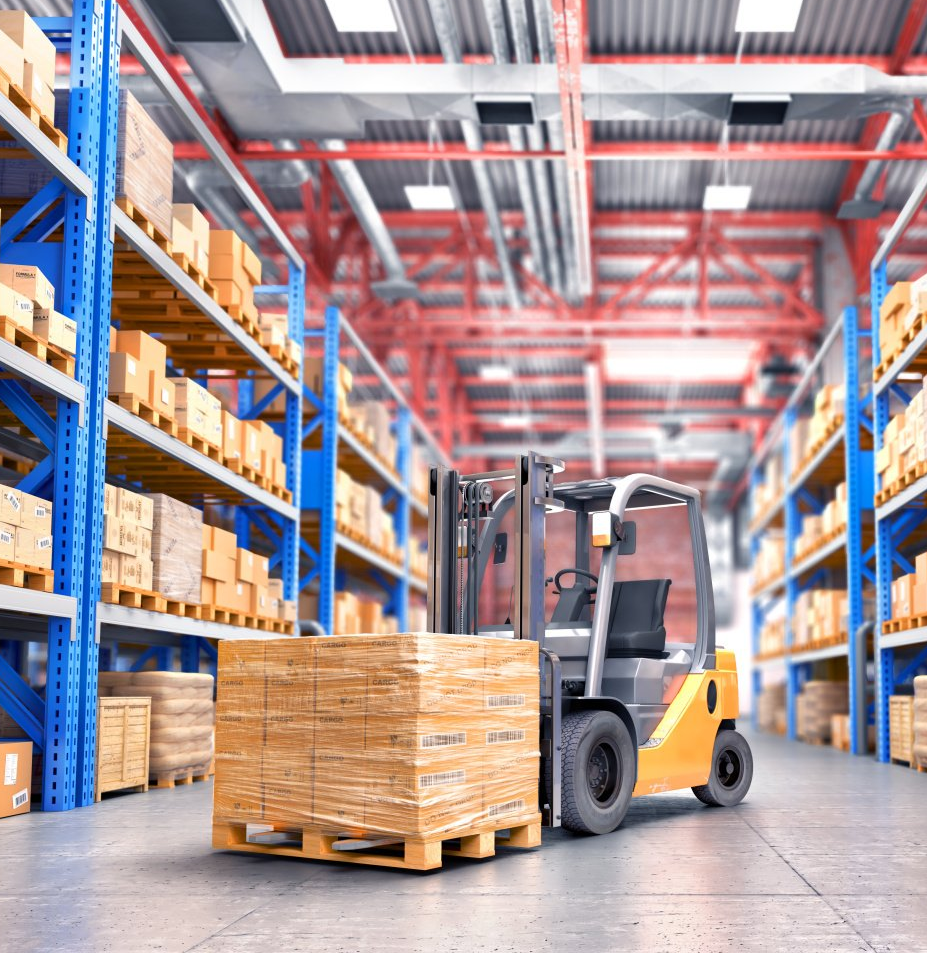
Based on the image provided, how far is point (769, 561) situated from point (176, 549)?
1419 centimetres

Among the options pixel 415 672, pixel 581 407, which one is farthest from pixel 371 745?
pixel 581 407

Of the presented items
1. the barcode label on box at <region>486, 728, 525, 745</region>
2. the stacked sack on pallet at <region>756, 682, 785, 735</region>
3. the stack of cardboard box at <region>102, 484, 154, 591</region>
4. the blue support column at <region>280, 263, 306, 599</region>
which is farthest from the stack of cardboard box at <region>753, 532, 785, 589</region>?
the barcode label on box at <region>486, 728, 525, 745</region>

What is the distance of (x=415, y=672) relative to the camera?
483 centimetres

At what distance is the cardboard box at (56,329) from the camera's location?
265 inches

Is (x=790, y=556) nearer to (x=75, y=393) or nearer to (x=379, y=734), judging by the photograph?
(x=75, y=393)

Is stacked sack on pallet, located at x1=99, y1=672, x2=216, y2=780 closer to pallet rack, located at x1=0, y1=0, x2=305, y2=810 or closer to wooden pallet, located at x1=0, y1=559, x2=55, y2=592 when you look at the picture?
pallet rack, located at x1=0, y1=0, x2=305, y2=810

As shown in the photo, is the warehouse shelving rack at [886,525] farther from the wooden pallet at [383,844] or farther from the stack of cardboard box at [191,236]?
the wooden pallet at [383,844]

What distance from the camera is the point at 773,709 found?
21203mm

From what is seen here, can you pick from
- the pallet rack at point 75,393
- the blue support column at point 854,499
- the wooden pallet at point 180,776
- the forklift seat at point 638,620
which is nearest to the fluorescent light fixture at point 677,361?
the blue support column at point 854,499

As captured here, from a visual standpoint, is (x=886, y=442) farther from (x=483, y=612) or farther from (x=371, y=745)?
(x=483, y=612)

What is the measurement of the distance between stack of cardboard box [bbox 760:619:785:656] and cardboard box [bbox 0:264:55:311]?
589 inches

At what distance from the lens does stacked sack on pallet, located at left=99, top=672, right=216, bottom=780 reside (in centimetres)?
850

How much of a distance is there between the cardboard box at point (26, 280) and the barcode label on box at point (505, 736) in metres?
3.57

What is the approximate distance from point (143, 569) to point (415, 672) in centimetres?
390
